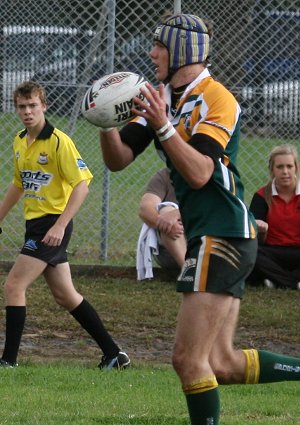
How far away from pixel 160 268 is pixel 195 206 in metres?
5.85

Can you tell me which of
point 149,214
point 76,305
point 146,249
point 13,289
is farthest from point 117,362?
point 146,249

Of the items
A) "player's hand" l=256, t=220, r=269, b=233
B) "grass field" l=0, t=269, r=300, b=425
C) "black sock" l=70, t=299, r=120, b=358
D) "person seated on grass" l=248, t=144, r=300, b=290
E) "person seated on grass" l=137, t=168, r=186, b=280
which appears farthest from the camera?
"person seated on grass" l=248, t=144, r=300, b=290

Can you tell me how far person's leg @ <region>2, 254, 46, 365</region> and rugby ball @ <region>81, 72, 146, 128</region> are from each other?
8.33 ft

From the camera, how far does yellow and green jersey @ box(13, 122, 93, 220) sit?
776cm

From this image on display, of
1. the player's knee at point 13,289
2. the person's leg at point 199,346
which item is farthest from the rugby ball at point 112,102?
the player's knee at point 13,289

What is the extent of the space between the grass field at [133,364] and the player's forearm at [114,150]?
1.37m

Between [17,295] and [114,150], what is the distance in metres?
2.56

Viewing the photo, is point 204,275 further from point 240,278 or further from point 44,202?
point 44,202

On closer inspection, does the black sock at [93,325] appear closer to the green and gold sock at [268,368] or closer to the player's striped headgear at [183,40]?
the green and gold sock at [268,368]

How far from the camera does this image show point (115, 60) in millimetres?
11477

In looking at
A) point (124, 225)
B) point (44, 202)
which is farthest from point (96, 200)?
point (44, 202)

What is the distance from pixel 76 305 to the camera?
25.9 feet

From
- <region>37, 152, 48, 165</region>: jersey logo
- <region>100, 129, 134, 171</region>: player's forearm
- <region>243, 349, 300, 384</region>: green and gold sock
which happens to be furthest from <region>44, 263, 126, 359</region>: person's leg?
<region>100, 129, 134, 171</region>: player's forearm

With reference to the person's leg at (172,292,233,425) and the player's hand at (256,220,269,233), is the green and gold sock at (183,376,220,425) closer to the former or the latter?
the person's leg at (172,292,233,425)
